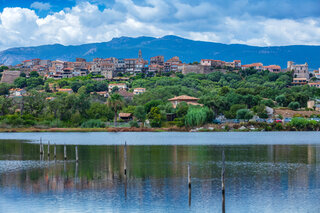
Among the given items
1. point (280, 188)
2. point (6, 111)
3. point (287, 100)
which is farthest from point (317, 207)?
point (287, 100)

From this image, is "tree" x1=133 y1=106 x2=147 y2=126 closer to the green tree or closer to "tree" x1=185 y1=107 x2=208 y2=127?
the green tree

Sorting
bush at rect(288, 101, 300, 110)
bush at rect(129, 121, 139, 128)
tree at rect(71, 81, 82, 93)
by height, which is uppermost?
tree at rect(71, 81, 82, 93)

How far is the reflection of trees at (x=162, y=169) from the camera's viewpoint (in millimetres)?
32281

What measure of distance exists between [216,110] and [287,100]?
2546 cm

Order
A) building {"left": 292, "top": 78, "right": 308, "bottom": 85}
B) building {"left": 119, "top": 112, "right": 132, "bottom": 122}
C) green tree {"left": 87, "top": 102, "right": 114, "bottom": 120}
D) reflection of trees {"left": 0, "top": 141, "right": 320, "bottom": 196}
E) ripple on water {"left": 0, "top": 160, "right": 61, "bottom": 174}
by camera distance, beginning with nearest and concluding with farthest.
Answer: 1. reflection of trees {"left": 0, "top": 141, "right": 320, "bottom": 196}
2. ripple on water {"left": 0, "top": 160, "right": 61, "bottom": 174}
3. green tree {"left": 87, "top": 102, "right": 114, "bottom": 120}
4. building {"left": 119, "top": 112, "right": 132, "bottom": 122}
5. building {"left": 292, "top": 78, "right": 308, "bottom": 85}

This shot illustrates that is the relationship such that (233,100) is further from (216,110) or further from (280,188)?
(280,188)

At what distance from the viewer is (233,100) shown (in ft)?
368

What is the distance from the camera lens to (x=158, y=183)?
1273 inches

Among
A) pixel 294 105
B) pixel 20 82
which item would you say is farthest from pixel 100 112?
pixel 20 82

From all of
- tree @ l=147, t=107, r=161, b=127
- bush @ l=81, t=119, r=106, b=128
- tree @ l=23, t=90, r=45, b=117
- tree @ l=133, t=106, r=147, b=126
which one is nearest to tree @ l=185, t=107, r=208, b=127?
tree @ l=147, t=107, r=161, b=127

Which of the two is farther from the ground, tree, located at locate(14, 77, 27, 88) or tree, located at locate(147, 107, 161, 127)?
tree, located at locate(14, 77, 27, 88)

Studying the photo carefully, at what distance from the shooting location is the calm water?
25766mm

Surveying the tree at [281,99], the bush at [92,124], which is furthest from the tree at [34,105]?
the tree at [281,99]

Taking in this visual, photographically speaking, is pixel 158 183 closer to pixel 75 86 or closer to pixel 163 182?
pixel 163 182
